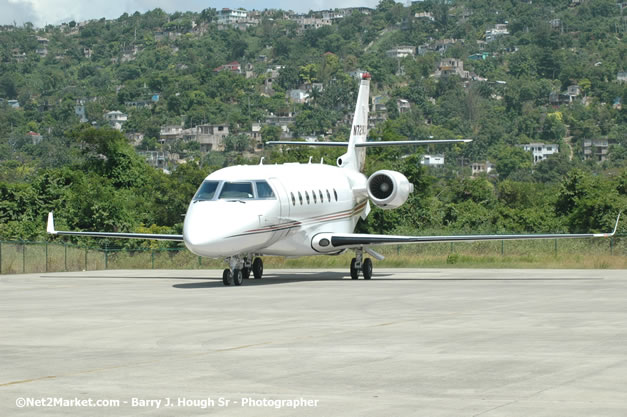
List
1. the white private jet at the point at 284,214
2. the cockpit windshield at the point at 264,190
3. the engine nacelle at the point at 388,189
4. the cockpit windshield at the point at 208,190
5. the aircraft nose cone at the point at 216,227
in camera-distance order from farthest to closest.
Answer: the engine nacelle at the point at 388,189, the cockpit windshield at the point at 264,190, the cockpit windshield at the point at 208,190, the white private jet at the point at 284,214, the aircraft nose cone at the point at 216,227

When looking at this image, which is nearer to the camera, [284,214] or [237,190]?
[237,190]

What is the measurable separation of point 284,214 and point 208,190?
8.77 feet

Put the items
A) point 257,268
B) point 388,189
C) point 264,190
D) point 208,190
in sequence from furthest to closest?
point 388,189 → point 257,268 → point 264,190 → point 208,190

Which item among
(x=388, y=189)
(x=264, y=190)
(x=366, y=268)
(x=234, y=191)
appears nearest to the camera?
(x=234, y=191)

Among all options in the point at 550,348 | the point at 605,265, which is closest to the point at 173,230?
the point at 605,265

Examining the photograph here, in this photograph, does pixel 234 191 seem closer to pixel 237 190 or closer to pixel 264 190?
pixel 237 190

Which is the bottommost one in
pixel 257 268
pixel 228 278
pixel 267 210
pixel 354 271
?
pixel 354 271

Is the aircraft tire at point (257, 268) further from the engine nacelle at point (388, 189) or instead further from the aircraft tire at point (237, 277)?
the engine nacelle at point (388, 189)

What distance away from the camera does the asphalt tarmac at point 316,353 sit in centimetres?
1045

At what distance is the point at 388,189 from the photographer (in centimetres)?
3631

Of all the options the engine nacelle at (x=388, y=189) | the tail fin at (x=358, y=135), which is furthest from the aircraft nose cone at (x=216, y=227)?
the tail fin at (x=358, y=135)

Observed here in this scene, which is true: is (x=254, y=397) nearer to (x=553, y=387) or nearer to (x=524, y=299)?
(x=553, y=387)

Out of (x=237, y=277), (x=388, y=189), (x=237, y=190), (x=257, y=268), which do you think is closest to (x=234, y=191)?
(x=237, y=190)

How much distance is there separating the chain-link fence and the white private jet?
8856mm
